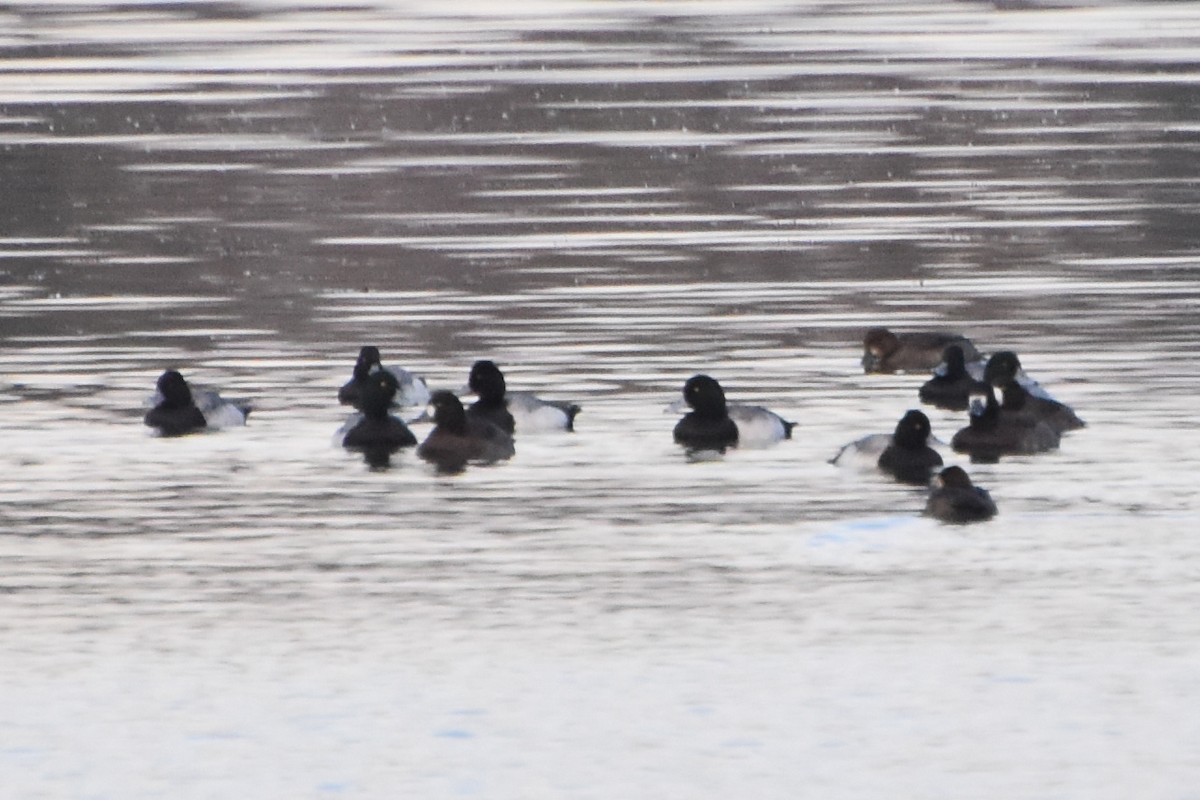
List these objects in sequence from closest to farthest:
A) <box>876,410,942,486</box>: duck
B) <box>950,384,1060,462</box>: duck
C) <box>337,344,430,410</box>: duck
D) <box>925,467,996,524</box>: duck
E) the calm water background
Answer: the calm water background < <box>925,467,996,524</box>: duck < <box>876,410,942,486</box>: duck < <box>950,384,1060,462</box>: duck < <box>337,344,430,410</box>: duck

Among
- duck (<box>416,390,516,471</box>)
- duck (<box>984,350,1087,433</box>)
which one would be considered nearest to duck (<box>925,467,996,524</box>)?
duck (<box>984,350,1087,433</box>)

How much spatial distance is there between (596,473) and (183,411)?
3258 mm

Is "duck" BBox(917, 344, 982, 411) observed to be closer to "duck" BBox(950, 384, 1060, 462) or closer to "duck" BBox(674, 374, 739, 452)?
"duck" BBox(950, 384, 1060, 462)

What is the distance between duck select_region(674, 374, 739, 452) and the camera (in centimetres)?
1881

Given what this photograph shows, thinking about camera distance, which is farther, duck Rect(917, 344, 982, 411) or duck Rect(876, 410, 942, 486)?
duck Rect(917, 344, 982, 411)

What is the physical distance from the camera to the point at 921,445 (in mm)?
17891

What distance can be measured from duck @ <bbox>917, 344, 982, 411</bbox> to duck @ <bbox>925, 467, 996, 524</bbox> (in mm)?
4848

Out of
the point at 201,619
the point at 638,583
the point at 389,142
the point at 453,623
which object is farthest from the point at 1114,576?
the point at 389,142

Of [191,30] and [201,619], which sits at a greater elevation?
[191,30]

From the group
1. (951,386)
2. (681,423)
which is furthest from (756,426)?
(951,386)

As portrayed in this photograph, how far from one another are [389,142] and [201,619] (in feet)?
95.7

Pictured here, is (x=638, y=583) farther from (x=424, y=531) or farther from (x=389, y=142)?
(x=389, y=142)

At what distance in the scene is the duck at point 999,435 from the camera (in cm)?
1853

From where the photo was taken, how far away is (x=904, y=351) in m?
22.1
